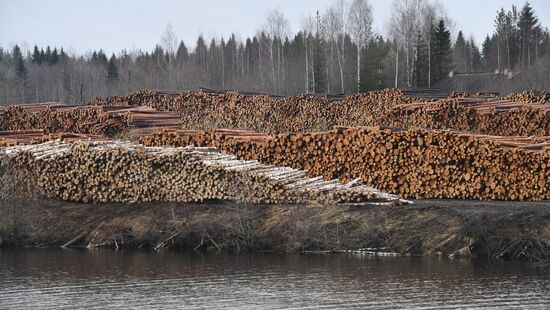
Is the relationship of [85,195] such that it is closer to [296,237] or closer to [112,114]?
[296,237]

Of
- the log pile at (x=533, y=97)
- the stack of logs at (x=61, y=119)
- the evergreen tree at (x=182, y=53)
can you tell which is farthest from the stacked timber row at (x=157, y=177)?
the evergreen tree at (x=182, y=53)

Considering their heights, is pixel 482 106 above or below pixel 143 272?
above

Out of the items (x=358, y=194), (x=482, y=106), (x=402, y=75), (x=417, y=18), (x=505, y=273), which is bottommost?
(x=505, y=273)

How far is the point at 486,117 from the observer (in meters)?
29.8

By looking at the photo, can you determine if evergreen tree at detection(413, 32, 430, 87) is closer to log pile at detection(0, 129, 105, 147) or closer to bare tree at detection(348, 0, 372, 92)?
bare tree at detection(348, 0, 372, 92)

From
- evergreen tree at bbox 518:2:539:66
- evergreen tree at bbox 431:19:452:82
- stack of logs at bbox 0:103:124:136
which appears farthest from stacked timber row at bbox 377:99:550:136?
evergreen tree at bbox 518:2:539:66

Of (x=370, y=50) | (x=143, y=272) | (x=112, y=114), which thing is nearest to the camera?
(x=143, y=272)

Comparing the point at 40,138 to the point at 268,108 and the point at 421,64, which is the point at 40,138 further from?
the point at 421,64

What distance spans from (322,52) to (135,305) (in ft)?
159

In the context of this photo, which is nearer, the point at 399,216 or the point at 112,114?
the point at 399,216

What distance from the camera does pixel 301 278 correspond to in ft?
48.4

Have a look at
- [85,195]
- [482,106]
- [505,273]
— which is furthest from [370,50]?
[505,273]

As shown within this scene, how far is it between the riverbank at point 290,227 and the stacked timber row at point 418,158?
82 cm

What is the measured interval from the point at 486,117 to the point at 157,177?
556 inches
